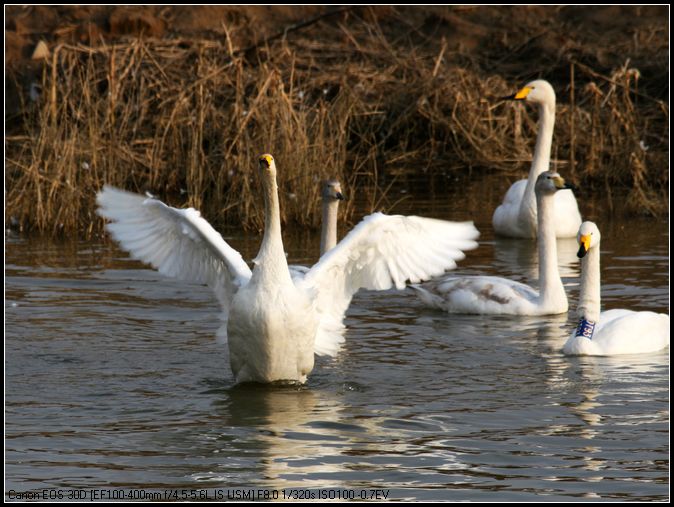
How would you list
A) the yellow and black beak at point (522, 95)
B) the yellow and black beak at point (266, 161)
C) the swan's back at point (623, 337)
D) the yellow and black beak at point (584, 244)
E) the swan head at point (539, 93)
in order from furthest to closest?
the swan head at point (539, 93) → the yellow and black beak at point (522, 95) → the yellow and black beak at point (584, 244) → the swan's back at point (623, 337) → the yellow and black beak at point (266, 161)

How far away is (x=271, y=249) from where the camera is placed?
24.6 feet

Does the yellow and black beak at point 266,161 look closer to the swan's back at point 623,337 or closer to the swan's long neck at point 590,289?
the swan's back at point 623,337

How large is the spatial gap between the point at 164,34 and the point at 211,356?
12.7 metres

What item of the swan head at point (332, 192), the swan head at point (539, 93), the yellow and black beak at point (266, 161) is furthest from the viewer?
the swan head at point (539, 93)

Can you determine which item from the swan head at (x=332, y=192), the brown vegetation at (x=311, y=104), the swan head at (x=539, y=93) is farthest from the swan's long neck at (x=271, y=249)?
the swan head at (x=539, y=93)

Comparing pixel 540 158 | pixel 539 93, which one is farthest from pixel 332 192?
pixel 539 93

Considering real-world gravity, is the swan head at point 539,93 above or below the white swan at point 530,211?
above

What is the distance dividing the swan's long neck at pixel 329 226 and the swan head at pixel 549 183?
1.71 m

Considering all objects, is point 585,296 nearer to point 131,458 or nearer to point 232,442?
point 232,442

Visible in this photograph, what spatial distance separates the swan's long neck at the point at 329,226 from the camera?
10102 mm

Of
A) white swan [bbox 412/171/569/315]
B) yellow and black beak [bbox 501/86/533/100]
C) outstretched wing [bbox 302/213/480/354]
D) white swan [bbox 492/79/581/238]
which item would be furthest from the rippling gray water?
yellow and black beak [bbox 501/86/533/100]

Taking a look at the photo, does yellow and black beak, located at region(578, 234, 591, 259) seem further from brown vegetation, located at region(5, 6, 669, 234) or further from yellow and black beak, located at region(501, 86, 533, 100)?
yellow and black beak, located at region(501, 86, 533, 100)

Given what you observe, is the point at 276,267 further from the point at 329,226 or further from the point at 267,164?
the point at 329,226

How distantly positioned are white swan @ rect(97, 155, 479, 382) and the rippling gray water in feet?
0.93
